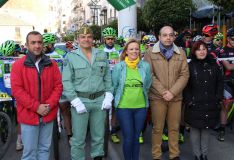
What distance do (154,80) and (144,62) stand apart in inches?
11.8

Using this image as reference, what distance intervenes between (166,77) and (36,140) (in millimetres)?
1927

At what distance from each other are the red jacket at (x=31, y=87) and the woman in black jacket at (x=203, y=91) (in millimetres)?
1914

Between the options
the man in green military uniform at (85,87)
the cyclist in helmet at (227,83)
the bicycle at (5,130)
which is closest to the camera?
the man in green military uniform at (85,87)

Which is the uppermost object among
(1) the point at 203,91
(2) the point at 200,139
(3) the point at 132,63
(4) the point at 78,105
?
(3) the point at 132,63

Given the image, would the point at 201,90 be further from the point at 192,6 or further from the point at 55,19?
the point at 55,19

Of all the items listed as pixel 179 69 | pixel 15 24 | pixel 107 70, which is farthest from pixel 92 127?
pixel 15 24

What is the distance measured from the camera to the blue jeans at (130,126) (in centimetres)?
474

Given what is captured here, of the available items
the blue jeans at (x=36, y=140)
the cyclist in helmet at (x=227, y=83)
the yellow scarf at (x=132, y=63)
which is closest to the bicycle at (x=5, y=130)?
the blue jeans at (x=36, y=140)

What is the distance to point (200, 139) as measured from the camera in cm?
517

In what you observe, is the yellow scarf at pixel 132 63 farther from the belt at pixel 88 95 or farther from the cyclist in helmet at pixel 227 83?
the cyclist in helmet at pixel 227 83

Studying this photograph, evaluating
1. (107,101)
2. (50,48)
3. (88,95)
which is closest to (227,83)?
(107,101)

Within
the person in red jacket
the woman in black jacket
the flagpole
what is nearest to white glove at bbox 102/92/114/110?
the person in red jacket

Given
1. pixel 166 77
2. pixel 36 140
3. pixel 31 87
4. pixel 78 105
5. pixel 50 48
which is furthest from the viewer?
pixel 50 48

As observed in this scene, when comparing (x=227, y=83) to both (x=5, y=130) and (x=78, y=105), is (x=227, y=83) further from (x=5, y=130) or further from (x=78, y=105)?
(x=5, y=130)
